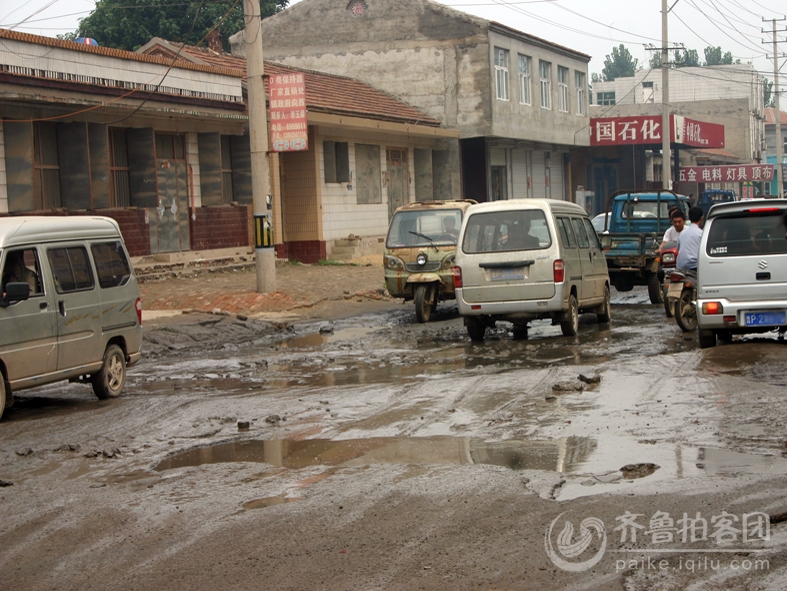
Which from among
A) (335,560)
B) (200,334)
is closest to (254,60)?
(200,334)

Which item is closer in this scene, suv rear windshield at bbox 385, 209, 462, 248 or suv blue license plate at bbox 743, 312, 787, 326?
suv blue license plate at bbox 743, 312, 787, 326

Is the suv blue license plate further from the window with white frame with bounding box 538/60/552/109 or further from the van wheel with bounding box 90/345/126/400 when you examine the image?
the window with white frame with bounding box 538/60/552/109

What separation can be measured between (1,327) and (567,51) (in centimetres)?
3833

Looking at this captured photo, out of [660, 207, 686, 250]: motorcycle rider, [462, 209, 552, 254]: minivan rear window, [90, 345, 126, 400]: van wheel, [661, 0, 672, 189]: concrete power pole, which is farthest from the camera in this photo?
[661, 0, 672, 189]: concrete power pole

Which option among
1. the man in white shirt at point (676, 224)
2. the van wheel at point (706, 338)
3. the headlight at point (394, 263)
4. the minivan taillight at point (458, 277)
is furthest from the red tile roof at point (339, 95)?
the van wheel at point (706, 338)

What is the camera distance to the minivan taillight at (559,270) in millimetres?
13844

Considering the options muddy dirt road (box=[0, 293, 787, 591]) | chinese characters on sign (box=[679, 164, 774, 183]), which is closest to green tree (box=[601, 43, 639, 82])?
chinese characters on sign (box=[679, 164, 774, 183])

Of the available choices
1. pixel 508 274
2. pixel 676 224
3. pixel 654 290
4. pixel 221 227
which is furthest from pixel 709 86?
pixel 508 274

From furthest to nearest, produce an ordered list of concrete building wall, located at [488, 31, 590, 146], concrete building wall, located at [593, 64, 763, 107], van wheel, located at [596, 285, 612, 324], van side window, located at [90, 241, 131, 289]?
concrete building wall, located at [593, 64, 763, 107]
concrete building wall, located at [488, 31, 590, 146]
van wheel, located at [596, 285, 612, 324]
van side window, located at [90, 241, 131, 289]

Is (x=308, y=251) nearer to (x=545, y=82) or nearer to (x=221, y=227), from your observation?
(x=221, y=227)

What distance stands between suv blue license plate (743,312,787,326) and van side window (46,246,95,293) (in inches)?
283

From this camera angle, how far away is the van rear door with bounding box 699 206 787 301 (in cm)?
1123

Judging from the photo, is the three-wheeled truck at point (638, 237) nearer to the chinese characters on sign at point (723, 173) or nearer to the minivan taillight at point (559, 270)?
the minivan taillight at point (559, 270)

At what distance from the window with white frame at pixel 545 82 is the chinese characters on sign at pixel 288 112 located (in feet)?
76.2
